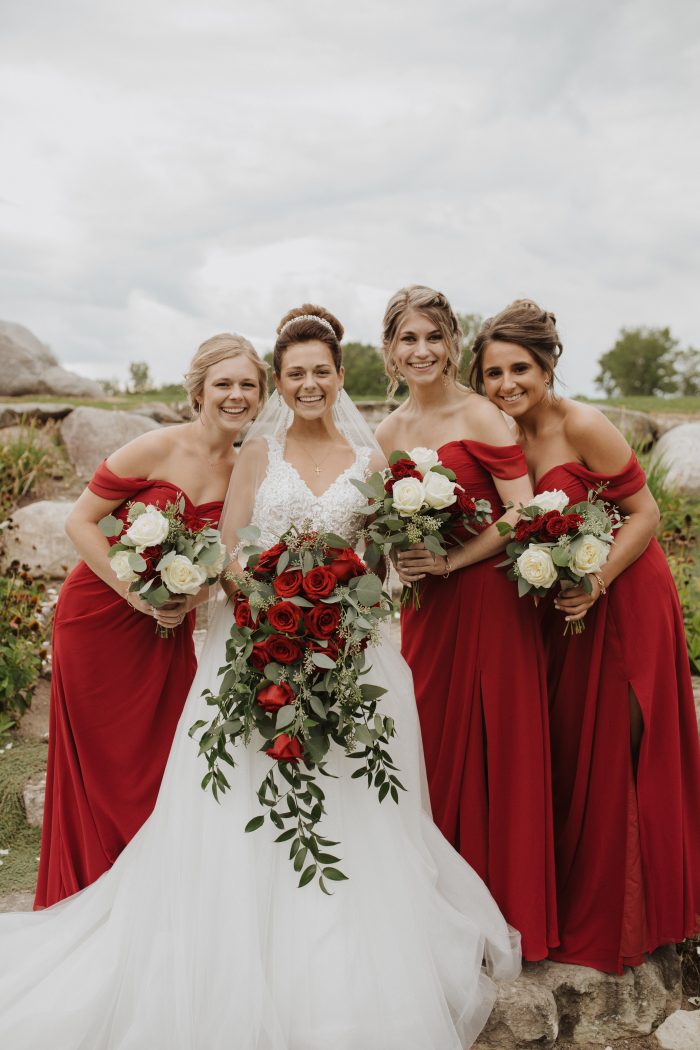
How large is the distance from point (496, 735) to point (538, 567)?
0.91 metres

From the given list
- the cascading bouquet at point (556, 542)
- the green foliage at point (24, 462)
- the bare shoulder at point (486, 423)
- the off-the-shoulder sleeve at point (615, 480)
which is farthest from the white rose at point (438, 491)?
the green foliage at point (24, 462)

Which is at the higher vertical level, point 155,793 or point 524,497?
point 524,497

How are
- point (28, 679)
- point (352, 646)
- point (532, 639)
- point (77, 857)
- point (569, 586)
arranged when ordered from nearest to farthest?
point (352, 646)
point (569, 586)
point (532, 639)
point (77, 857)
point (28, 679)

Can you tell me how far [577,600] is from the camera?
3.59 metres

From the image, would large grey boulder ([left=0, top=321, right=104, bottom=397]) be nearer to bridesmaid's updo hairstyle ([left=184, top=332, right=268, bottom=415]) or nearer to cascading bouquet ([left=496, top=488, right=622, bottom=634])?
bridesmaid's updo hairstyle ([left=184, top=332, right=268, bottom=415])

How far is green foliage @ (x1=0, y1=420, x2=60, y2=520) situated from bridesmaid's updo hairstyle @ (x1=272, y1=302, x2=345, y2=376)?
23.7 feet

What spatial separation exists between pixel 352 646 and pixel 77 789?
1.87 m

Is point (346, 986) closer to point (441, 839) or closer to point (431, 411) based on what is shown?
point (441, 839)

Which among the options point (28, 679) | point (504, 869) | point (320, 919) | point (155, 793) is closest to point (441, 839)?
point (504, 869)

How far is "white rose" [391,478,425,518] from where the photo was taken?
10.9 ft

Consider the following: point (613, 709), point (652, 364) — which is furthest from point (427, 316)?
point (652, 364)

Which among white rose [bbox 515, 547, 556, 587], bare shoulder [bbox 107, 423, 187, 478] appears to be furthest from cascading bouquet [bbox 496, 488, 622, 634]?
bare shoulder [bbox 107, 423, 187, 478]

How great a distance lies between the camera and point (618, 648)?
12.6ft

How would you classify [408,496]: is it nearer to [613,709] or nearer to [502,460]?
[502,460]
